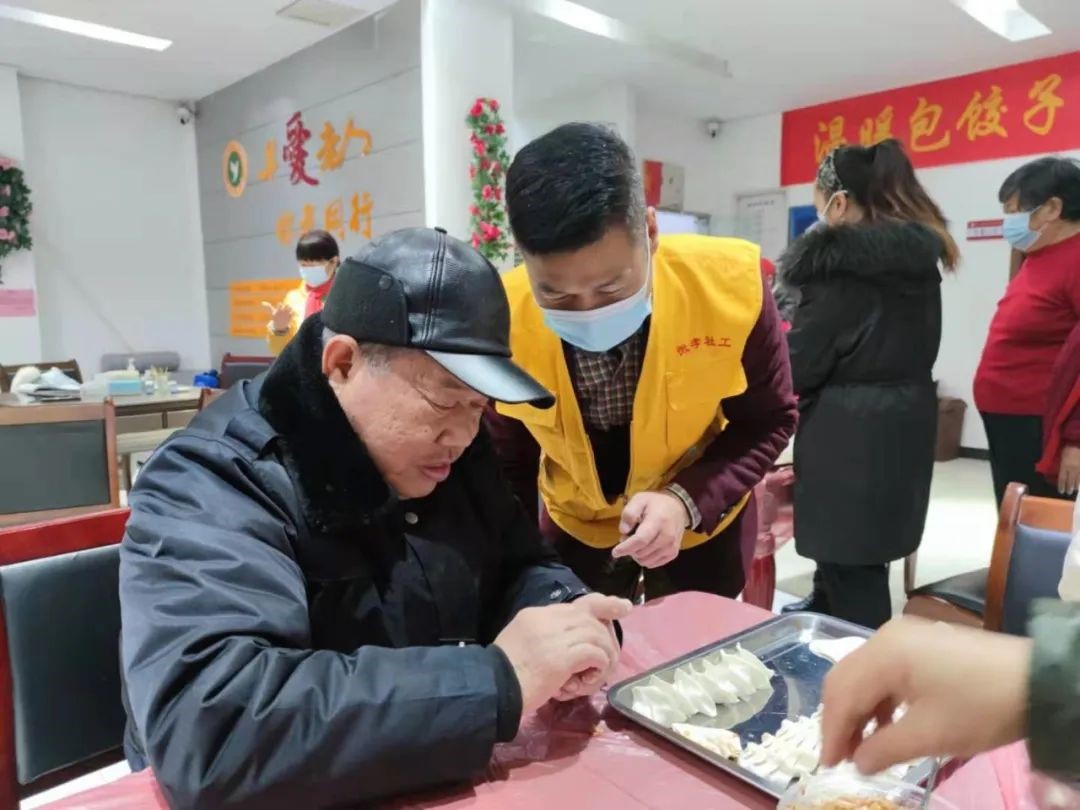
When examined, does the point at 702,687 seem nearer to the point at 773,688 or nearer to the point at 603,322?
the point at 773,688

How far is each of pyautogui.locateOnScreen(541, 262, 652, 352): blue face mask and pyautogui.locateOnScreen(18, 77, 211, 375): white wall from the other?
637 cm

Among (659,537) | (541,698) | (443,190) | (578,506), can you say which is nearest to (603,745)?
(541,698)

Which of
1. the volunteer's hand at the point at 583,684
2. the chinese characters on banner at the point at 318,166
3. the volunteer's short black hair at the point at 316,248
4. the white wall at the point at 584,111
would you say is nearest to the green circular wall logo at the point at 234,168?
the chinese characters on banner at the point at 318,166

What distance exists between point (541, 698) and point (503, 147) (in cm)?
407

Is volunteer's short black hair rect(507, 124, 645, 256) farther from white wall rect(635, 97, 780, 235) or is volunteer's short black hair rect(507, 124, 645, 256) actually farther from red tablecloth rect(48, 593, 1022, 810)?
white wall rect(635, 97, 780, 235)

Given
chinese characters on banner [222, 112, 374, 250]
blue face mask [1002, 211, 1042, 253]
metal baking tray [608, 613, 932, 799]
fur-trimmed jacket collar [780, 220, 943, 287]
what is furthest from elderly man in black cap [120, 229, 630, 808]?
chinese characters on banner [222, 112, 374, 250]

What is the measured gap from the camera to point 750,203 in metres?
7.28

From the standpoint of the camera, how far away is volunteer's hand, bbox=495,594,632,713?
0.80m

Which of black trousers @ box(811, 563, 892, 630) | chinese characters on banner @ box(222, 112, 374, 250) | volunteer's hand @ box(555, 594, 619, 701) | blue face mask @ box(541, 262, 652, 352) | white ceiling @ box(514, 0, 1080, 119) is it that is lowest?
black trousers @ box(811, 563, 892, 630)

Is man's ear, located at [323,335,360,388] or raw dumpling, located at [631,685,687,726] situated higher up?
man's ear, located at [323,335,360,388]

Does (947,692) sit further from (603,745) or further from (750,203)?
(750,203)

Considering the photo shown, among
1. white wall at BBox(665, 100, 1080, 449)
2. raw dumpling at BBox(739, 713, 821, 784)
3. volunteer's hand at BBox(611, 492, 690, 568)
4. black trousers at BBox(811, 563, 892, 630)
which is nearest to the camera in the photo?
raw dumpling at BBox(739, 713, 821, 784)

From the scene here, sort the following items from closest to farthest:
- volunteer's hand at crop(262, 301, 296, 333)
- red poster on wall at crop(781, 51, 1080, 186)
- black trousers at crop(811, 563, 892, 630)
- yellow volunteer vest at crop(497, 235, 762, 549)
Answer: yellow volunteer vest at crop(497, 235, 762, 549) < black trousers at crop(811, 563, 892, 630) < volunteer's hand at crop(262, 301, 296, 333) < red poster on wall at crop(781, 51, 1080, 186)

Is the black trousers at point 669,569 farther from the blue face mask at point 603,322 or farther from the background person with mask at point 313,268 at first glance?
the background person with mask at point 313,268
